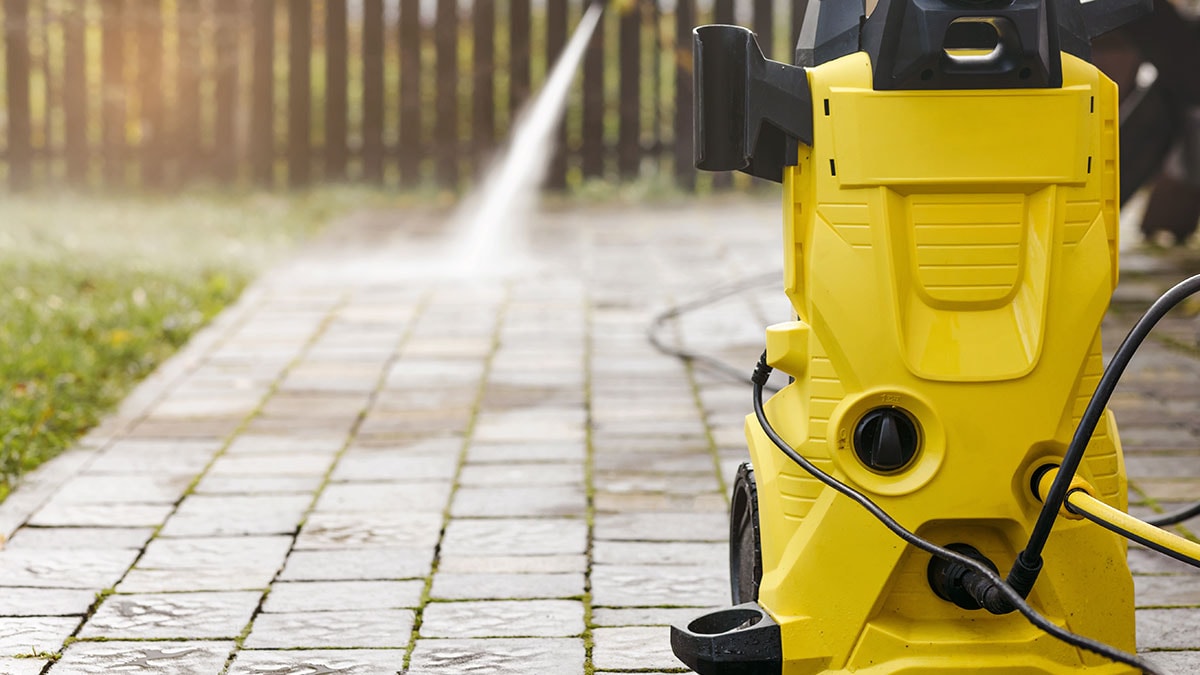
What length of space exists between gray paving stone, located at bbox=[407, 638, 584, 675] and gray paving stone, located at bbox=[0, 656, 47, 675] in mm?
655

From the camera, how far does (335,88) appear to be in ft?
34.4

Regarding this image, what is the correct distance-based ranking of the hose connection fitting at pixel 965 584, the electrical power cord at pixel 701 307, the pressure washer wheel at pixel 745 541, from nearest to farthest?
the hose connection fitting at pixel 965 584 < the pressure washer wheel at pixel 745 541 < the electrical power cord at pixel 701 307

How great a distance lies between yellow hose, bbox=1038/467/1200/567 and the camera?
2.07 m

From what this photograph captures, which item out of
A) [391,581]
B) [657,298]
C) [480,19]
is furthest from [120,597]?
[480,19]

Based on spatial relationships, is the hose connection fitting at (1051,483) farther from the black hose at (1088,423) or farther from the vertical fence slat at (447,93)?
the vertical fence slat at (447,93)

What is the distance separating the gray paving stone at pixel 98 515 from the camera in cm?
357

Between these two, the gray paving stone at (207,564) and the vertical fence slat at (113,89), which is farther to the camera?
the vertical fence slat at (113,89)

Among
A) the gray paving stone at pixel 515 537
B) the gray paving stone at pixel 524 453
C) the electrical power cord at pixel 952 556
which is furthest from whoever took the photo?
the gray paving stone at pixel 524 453

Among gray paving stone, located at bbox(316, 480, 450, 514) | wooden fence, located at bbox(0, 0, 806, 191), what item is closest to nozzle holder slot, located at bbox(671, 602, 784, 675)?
gray paving stone, located at bbox(316, 480, 450, 514)

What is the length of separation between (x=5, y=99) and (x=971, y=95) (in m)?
9.71

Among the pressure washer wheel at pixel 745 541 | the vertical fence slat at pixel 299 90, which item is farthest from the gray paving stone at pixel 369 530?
the vertical fence slat at pixel 299 90

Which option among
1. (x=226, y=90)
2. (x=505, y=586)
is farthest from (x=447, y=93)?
(x=505, y=586)

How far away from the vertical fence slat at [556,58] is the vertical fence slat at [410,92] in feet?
2.89

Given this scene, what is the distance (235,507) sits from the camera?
372 centimetres
